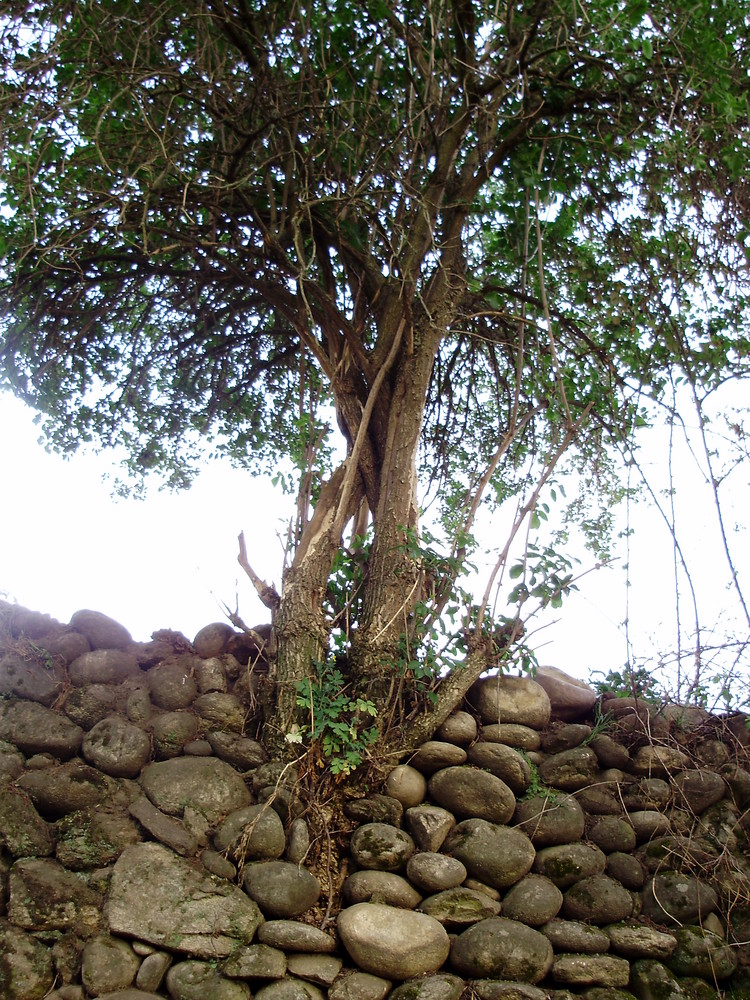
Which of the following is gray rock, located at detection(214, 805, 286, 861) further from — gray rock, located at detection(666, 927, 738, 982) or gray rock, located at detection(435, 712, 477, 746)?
gray rock, located at detection(666, 927, 738, 982)

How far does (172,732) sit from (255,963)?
1.39 m

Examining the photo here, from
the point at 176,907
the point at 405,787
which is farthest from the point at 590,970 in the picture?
the point at 176,907

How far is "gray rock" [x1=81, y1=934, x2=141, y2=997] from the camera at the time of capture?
3299 millimetres

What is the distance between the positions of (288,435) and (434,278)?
2.15 meters

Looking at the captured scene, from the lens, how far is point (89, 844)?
380 centimetres

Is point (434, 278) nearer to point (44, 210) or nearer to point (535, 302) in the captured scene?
point (535, 302)

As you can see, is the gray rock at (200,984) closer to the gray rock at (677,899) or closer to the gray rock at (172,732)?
the gray rock at (172,732)

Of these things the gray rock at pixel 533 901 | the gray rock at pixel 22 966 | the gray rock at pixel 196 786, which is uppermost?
the gray rock at pixel 196 786

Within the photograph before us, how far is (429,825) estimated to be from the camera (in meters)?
4.15

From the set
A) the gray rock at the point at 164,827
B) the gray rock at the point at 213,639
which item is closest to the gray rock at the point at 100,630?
the gray rock at the point at 213,639

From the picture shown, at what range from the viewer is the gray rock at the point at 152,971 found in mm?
3369

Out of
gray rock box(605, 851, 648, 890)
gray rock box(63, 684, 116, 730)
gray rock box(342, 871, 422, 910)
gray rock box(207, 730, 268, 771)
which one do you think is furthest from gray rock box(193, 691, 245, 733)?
gray rock box(605, 851, 648, 890)

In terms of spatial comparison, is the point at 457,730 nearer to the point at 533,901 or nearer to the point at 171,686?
the point at 533,901

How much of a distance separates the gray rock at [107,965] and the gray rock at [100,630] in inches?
73.3
